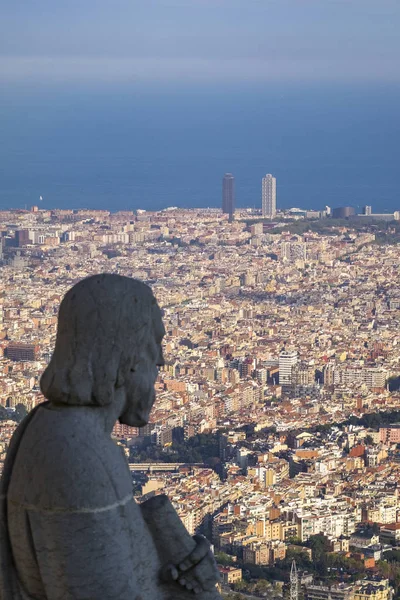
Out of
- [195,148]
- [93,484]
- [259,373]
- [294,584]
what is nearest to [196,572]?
[93,484]

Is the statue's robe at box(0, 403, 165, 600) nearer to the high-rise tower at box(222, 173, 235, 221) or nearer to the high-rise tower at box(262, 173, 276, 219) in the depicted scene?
the high-rise tower at box(222, 173, 235, 221)

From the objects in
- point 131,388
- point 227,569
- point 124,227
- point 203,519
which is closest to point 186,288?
point 124,227

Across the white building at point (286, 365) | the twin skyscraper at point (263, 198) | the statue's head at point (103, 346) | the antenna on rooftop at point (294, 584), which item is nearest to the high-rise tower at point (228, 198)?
the twin skyscraper at point (263, 198)

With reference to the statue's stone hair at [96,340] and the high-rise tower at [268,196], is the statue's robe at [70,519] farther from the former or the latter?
the high-rise tower at [268,196]

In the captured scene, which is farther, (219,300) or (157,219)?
(157,219)

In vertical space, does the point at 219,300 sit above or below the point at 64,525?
below

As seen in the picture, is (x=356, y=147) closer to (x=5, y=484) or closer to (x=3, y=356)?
(x=3, y=356)
